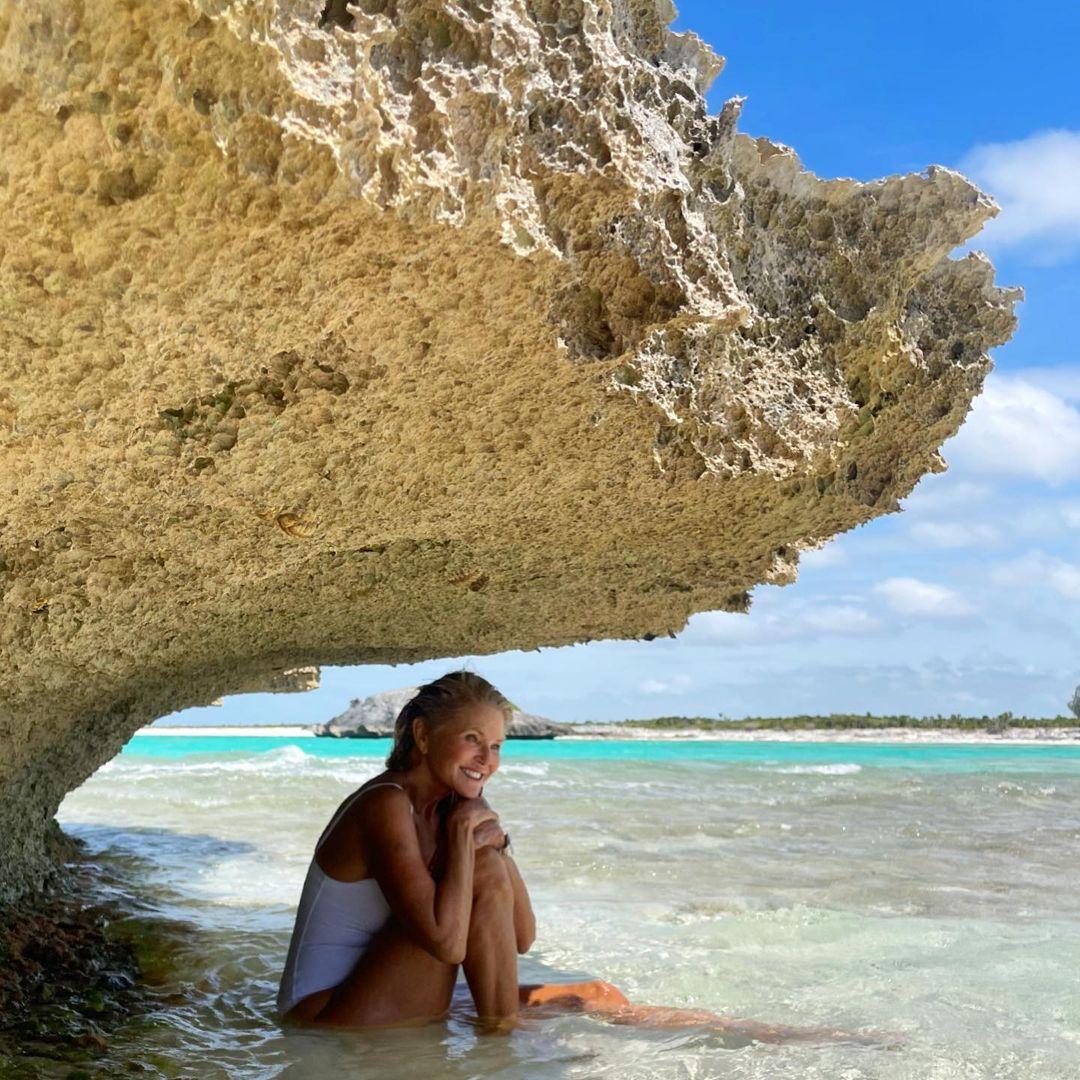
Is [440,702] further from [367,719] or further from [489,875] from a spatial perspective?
[367,719]

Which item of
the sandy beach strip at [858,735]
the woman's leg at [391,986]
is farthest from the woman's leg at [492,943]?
the sandy beach strip at [858,735]

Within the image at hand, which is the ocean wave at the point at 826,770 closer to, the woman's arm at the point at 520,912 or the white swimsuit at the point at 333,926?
the woman's arm at the point at 520,912

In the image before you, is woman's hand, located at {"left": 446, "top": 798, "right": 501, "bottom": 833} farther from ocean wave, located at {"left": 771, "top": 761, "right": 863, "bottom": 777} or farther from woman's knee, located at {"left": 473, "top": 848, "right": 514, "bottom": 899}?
ocean wave, located at {"left": 771, "top": 761, "right": 863, "bottom": 777}

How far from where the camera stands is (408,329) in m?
1.99

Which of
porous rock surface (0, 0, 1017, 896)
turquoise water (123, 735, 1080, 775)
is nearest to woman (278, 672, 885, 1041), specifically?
porous rock surface (0, 0, 1017, 896)

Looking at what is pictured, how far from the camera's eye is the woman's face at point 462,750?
3049mm

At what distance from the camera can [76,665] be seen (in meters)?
3.15

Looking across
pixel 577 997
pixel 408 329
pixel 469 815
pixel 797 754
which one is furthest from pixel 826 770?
pixel 408 329

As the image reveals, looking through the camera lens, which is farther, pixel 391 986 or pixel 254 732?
pixel 254 732

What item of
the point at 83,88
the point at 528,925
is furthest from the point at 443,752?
the point at 83,88

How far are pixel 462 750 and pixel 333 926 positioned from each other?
581 mm

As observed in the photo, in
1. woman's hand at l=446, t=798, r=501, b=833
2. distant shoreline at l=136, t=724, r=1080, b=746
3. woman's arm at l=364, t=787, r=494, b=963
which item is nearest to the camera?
woman's arm at l=364, t=787, r=494, b=963

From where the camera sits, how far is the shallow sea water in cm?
286

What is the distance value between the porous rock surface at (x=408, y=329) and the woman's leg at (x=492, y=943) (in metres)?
0.94
